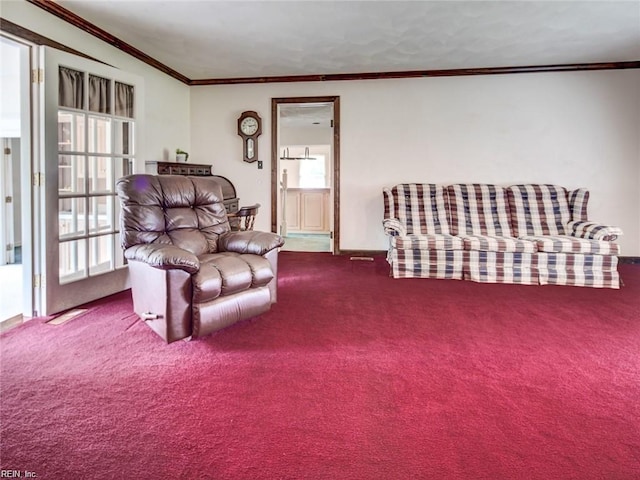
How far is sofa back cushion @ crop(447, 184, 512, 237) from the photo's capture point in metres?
4.84

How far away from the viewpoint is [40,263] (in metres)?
3.10

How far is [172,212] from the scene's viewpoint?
3.11 meters

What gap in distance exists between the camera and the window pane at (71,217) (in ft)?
10.6

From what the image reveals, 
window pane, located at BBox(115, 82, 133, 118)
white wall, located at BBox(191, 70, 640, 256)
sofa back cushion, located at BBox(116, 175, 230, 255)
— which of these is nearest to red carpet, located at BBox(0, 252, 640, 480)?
sofa back cushion, located at BBox(116, 175, 230, 255)

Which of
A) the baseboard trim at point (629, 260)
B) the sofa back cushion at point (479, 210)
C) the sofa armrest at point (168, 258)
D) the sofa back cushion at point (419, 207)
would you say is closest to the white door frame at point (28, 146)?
the sofa armrest at point (168, 258)

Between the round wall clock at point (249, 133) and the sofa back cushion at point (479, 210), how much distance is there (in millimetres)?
2677

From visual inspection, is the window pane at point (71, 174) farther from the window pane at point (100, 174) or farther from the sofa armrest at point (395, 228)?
the sofa armrest at point (395, 228)

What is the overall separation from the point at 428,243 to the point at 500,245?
70cm

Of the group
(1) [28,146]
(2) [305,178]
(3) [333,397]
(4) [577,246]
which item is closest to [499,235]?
(4) [577,246]

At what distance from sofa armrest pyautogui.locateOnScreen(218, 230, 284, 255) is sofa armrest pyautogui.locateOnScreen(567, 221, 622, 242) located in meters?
3.20

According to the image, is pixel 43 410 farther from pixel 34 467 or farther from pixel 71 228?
pixel 71 228

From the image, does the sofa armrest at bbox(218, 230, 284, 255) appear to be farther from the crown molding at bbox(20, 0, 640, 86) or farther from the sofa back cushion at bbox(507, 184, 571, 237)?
the sofa back cushion at bbox(507, 184, 571, 237)

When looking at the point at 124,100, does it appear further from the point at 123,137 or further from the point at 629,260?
the point at 629,260

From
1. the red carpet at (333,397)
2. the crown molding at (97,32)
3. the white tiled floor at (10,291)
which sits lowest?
the red carpet at (333,397)
